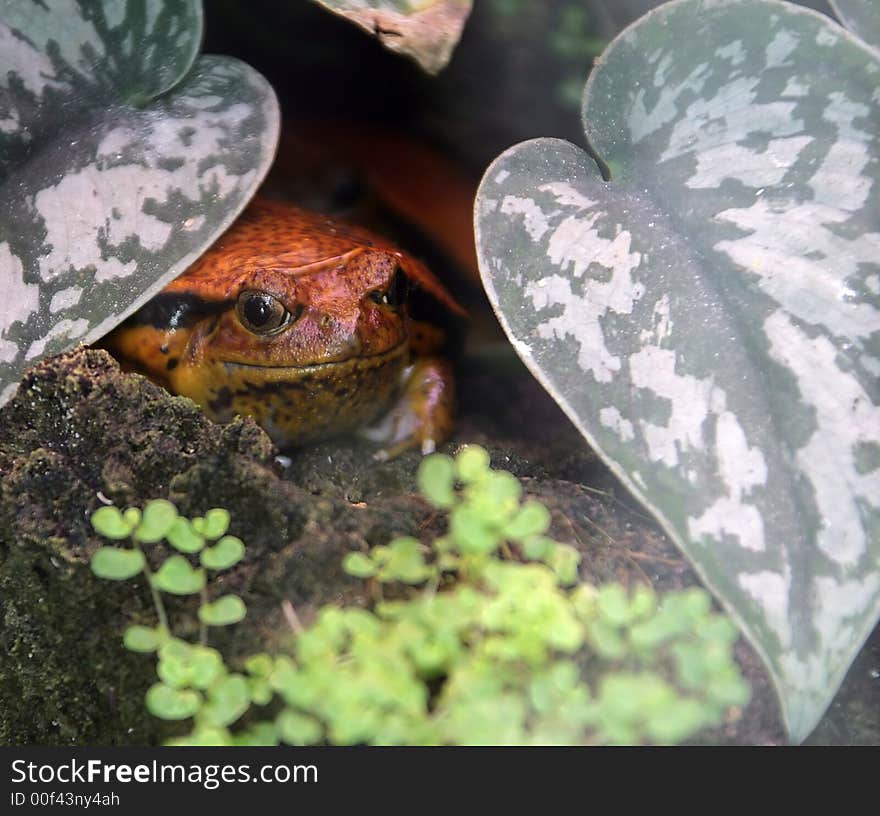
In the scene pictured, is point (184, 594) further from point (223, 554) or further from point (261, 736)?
point (261, 736)

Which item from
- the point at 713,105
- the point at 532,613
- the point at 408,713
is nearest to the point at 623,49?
the point at 713,105

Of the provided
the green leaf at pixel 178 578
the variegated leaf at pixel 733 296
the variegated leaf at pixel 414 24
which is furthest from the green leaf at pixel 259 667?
the variegated leaf at pixel 414 24

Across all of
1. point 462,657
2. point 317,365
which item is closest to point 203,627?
point 462,657

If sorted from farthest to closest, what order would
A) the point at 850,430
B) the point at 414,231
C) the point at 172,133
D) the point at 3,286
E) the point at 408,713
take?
the point at 414,231 < the point at 172,133 < the point at 3,286 < the point at 850,430 < the point at 408,713

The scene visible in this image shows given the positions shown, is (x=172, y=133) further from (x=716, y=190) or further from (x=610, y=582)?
(x=610, y=582)

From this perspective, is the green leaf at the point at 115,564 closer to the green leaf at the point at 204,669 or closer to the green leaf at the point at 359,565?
the green leaf at the point at 204,669

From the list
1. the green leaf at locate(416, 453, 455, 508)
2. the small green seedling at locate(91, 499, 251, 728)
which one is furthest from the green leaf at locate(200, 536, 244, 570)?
the green leaf at locate(416, 453, 455, 508)

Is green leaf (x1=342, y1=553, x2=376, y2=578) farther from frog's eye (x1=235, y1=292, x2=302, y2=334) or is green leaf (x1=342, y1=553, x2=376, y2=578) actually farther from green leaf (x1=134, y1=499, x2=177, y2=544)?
frog's eye (x1=235, y1=292, x2=302, y2=334)
